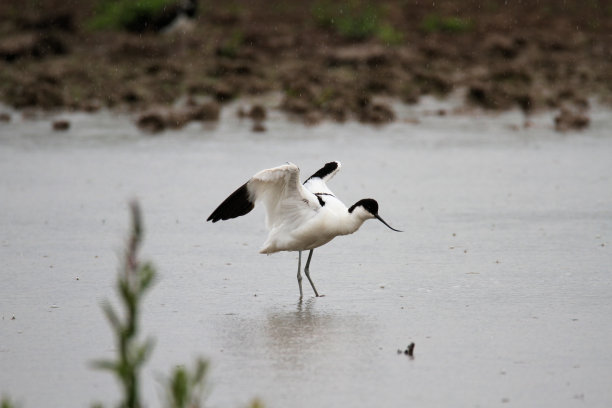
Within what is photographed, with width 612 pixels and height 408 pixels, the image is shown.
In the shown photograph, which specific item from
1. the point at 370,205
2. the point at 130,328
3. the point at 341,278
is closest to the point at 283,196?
the point at 370,205

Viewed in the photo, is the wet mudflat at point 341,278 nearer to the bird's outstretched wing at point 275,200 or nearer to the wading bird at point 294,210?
the wading bird at point 294,210

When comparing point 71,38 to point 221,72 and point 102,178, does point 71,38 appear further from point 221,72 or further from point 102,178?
point 102,178

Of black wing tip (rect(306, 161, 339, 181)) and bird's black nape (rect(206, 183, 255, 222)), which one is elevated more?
black wing tip (rect(306, 161, 339, 181))

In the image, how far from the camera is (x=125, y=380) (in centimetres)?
393

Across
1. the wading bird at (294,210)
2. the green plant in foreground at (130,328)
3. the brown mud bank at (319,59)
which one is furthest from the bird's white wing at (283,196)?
the brown mud bank at (319,59)

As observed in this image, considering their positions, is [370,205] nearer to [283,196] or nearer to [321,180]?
[283,196]

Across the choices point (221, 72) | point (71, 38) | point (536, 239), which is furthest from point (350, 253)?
point (71, 38)

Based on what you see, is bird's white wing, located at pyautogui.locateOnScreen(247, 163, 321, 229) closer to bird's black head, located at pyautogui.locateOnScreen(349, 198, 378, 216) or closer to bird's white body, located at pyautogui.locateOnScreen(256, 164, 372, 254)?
bird's white body, located at pyautogui.locateOnScreen(256, 164, 372, 254)

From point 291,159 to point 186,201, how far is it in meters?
2.82

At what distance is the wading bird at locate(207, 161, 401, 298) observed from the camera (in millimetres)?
8219

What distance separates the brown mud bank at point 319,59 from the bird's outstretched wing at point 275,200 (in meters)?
9.98

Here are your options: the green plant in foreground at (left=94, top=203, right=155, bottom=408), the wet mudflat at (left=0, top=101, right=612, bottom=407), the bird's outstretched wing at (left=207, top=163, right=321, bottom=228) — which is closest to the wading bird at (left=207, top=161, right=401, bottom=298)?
the bird's outstretched wing at (left=207, top=163, right=321, bottom=228)

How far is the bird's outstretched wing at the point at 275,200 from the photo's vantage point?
834cm

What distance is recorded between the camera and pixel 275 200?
28.0 feet
